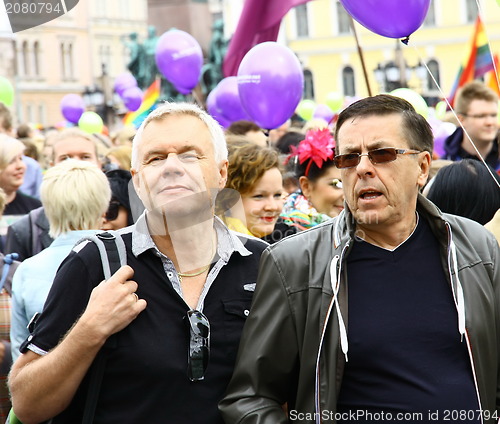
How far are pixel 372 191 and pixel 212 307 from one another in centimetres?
57

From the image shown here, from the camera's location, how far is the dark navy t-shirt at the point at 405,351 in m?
2.49

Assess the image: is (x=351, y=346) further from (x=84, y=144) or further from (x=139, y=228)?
(x=84, y=144)

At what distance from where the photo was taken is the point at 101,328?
248 centimetres

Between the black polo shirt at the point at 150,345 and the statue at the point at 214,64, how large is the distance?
19043 mm

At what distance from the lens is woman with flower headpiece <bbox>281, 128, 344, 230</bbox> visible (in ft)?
16.3

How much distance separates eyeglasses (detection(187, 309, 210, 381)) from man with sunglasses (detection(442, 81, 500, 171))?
4.03 metres

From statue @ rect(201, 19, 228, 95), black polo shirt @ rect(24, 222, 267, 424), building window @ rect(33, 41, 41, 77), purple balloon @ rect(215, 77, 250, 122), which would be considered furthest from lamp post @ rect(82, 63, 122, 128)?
building window @ rect(33, 41, 41, 77)

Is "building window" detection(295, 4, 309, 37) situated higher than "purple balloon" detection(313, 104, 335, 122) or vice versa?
"building window" detection(295, 4, 309, 37)

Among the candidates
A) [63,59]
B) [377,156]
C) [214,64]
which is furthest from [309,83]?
[377,156]

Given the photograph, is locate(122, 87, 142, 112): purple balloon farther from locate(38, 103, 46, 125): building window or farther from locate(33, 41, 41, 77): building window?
locate(38, 103, 46, 125): building window

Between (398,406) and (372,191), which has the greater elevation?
(372,191)

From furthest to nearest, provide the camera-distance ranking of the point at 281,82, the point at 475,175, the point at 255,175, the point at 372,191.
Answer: the point at 281,82 < the point at 255,175 < the point at 475,175 < the point at 372,191

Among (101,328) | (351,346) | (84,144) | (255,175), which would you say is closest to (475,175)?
(255,175)

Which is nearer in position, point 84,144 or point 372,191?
point 372,191
